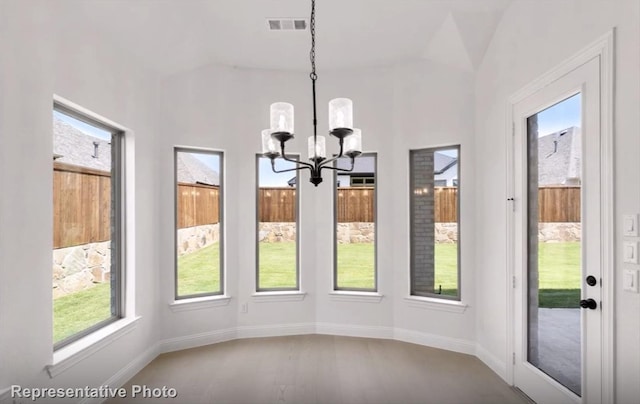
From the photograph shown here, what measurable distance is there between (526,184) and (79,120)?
11.5 feet

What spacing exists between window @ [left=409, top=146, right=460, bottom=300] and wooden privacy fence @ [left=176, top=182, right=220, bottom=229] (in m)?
2.29

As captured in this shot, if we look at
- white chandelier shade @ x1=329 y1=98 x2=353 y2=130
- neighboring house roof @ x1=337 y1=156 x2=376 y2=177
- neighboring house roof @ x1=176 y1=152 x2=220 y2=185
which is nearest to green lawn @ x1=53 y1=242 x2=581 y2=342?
neighboring house roof @ x1=176 y1=152 x2=220 y2=185

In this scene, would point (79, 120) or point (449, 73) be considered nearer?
point (79, 120)

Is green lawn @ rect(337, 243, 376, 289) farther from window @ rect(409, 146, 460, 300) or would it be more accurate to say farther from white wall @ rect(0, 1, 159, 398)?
white wall @ rect(0, 1, 159, 398)

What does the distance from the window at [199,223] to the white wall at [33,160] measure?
44.7 inches

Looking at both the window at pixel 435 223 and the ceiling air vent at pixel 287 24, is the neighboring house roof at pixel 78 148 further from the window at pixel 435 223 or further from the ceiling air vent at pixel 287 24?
the window at pixel 435 223

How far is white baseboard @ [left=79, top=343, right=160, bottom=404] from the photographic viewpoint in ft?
8.98

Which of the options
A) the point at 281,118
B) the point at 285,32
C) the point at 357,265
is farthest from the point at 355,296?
the point at 285,32

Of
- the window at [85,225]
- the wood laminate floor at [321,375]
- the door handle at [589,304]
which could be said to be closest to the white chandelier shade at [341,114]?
the door handle at [589,304]

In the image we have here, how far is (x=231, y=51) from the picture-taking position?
3.86 m

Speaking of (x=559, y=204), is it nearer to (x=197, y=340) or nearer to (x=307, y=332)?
(x=307, y=332)

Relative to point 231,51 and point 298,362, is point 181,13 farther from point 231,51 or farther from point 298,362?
point 298,362

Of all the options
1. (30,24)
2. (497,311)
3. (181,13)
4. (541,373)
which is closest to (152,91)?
(181,13)

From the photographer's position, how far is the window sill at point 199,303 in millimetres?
3809
